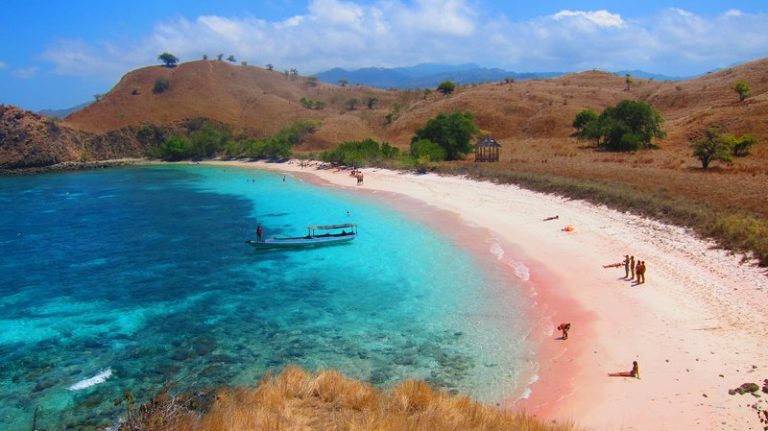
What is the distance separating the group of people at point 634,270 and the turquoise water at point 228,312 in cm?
586

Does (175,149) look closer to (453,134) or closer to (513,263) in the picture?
(453,134)

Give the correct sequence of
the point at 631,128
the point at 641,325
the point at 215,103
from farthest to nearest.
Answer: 1. the point at 215,103
2. the point at 631,128
3. the point at 641,325

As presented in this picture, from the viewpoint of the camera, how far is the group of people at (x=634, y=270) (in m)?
22.4

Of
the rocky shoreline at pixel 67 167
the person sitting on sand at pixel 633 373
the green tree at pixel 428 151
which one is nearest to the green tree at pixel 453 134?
the green tree at pixel 428 151

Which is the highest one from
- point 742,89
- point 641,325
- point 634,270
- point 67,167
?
point 742,89

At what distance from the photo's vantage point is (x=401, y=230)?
37938 millimetres

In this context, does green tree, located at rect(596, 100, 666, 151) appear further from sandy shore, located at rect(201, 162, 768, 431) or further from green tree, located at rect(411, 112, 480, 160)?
sandy shore, located at rect(201, 162, 768, 431)

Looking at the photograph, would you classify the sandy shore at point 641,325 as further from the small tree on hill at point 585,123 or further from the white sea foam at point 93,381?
the small tree on hill at point 585,123

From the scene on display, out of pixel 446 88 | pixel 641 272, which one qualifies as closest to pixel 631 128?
pixel 641 272

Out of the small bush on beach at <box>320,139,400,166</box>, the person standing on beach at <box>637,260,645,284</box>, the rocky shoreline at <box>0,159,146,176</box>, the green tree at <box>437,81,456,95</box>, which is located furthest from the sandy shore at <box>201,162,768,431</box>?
the rocky shoreline at <box>0,159,146,176</box>

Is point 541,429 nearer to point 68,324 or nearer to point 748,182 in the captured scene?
point 68,324

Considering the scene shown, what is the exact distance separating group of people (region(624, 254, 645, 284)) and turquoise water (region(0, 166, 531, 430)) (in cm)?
586

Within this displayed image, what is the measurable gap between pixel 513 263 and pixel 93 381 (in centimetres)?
2049

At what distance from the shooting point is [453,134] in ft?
236
